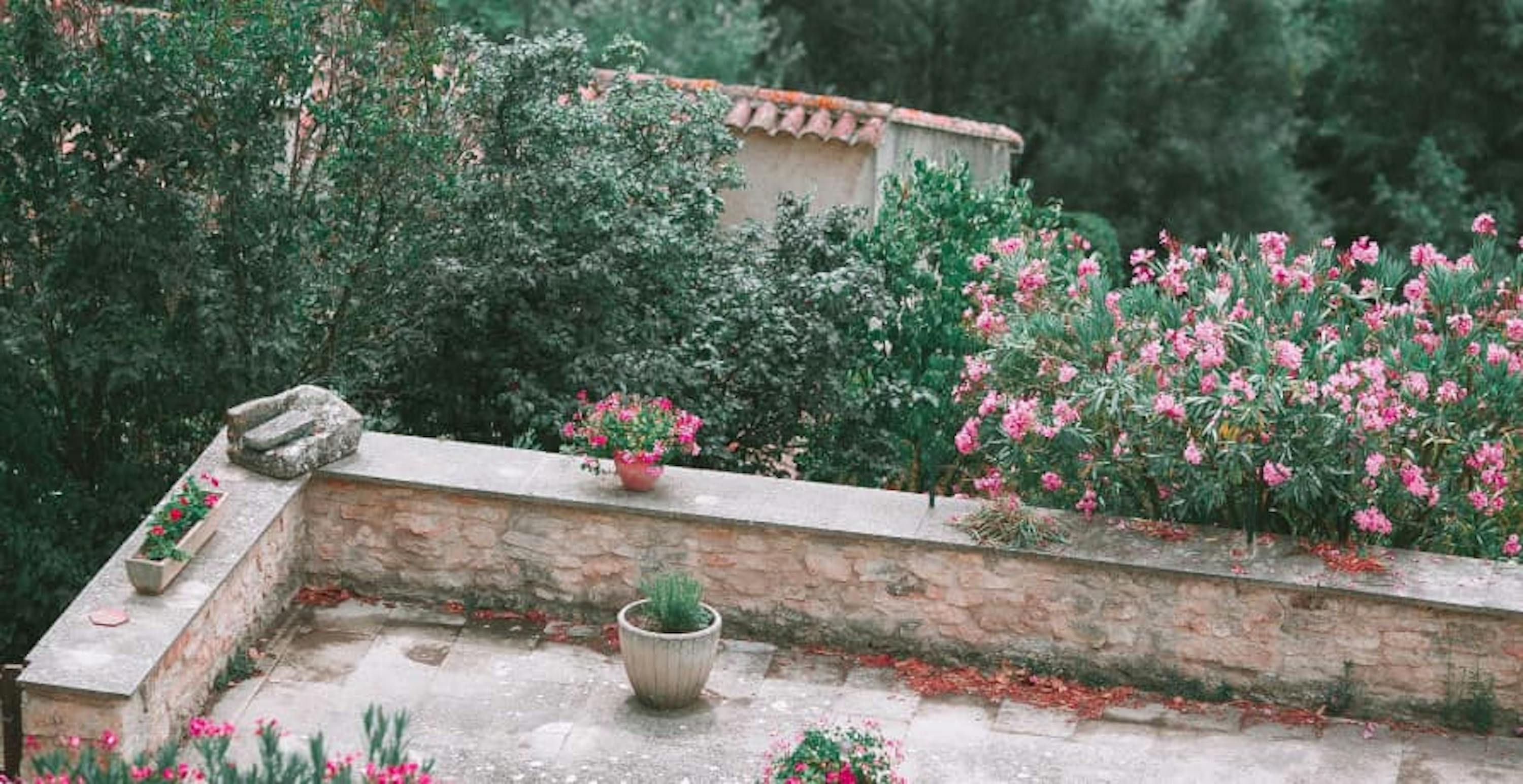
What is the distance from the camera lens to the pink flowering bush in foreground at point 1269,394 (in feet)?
23.4

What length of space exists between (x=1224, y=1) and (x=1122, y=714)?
61.5 ft

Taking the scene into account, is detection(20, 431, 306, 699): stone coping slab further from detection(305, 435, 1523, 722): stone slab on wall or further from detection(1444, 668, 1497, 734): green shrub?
detection(1444, 668, 1497, 734): green shrub

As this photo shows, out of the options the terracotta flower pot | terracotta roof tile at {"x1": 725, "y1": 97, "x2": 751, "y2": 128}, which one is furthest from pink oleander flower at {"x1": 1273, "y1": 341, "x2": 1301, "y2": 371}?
terracotta roof tile at {"x1": 725, "y1": 97, "x2": 751, "y2": 128}

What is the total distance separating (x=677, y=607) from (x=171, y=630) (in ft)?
5.69

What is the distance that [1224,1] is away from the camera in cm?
2438

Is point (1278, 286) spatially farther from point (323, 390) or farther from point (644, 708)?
point (323, 390)

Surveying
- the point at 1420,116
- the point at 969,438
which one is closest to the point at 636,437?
the point at 969,438

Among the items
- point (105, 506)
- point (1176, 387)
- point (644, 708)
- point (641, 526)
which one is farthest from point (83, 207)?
point (1176, 387)

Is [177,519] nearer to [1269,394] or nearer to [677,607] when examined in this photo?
[677,607]

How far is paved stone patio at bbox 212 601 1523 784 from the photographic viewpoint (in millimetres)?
6750

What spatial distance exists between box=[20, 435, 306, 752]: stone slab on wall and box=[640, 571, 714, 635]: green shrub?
154cm

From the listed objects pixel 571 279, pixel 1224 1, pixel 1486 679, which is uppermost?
pixel 1224 1

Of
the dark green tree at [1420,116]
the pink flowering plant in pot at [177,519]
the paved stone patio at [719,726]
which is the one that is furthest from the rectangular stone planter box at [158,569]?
the dark green tree at [1420,116]

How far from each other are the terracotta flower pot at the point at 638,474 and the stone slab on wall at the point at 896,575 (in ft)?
0.18
